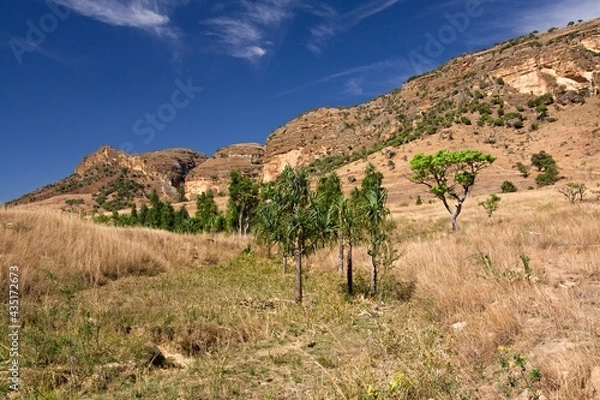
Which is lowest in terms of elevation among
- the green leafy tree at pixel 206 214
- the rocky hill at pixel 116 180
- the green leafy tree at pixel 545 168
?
the green leafy tree at pixel 206 214

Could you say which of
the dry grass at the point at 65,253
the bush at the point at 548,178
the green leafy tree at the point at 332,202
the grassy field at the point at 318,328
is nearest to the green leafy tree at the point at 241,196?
the green leafy tree at the point at 332,202

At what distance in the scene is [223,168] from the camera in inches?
5522

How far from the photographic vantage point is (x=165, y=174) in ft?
479

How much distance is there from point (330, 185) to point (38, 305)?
1948 centimetres

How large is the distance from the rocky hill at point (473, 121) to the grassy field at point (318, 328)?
120ft

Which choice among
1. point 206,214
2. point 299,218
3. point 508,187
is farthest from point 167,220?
point 299,218

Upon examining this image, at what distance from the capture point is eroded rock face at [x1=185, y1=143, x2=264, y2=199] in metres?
125

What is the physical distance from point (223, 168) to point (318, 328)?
13591 cm

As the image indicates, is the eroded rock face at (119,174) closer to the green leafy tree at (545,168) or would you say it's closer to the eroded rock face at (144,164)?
the eroded rock face at (144,164)

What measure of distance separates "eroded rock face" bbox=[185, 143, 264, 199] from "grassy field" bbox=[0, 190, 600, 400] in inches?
3561

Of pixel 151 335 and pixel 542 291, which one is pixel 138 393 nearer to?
pixel 151 335

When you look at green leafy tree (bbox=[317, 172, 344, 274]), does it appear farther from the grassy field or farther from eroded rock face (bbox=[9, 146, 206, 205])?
eroded rock face (bbox=[9, 146, 206, 205])

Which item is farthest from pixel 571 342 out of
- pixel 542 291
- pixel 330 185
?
pixel 330 185

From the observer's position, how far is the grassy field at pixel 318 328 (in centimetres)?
399
